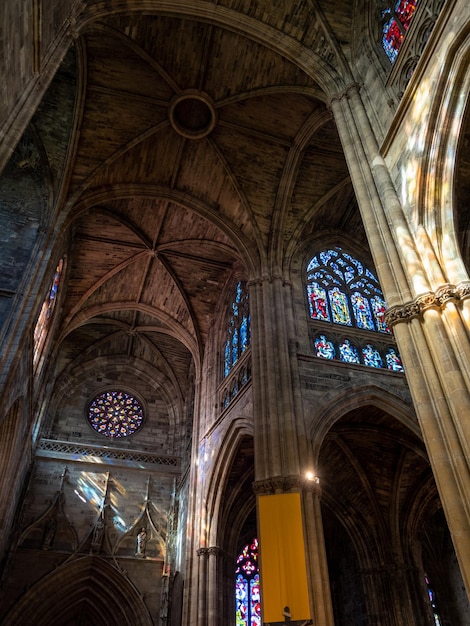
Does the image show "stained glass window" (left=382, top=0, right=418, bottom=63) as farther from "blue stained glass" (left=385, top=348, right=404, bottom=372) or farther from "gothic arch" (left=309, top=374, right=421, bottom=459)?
"blue stained glass" (left=385, top=348, right=404, bottom=372)

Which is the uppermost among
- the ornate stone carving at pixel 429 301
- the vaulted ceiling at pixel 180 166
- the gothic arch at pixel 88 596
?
the vaulted ceiling at pixel 180 166

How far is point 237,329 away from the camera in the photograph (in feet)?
51.0

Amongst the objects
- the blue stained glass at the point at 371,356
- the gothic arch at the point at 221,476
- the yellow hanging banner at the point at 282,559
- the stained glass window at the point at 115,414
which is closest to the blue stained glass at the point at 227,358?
the gothic arch at the point at 221,476

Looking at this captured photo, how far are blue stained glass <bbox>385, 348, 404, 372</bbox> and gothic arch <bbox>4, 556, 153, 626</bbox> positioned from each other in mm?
10359

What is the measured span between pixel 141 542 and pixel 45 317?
7.96 m

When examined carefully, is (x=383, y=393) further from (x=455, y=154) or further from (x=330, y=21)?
(x=330, y=21)

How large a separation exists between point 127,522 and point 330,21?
15.5m

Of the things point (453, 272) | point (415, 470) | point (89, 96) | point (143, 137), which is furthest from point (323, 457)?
point (89, 96)

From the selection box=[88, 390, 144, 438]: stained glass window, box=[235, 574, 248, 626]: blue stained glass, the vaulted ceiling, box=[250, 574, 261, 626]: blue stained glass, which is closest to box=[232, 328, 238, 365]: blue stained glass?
the vaulted ceiling

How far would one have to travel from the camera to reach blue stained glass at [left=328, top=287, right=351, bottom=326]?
13.7 metres

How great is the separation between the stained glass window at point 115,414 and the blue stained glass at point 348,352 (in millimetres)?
10489

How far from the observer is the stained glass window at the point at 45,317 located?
13.8 metres

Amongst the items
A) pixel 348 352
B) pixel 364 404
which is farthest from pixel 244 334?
pixel 364 404

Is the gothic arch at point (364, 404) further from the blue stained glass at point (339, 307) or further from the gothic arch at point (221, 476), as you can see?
the gothic arch at point (221, 476)
